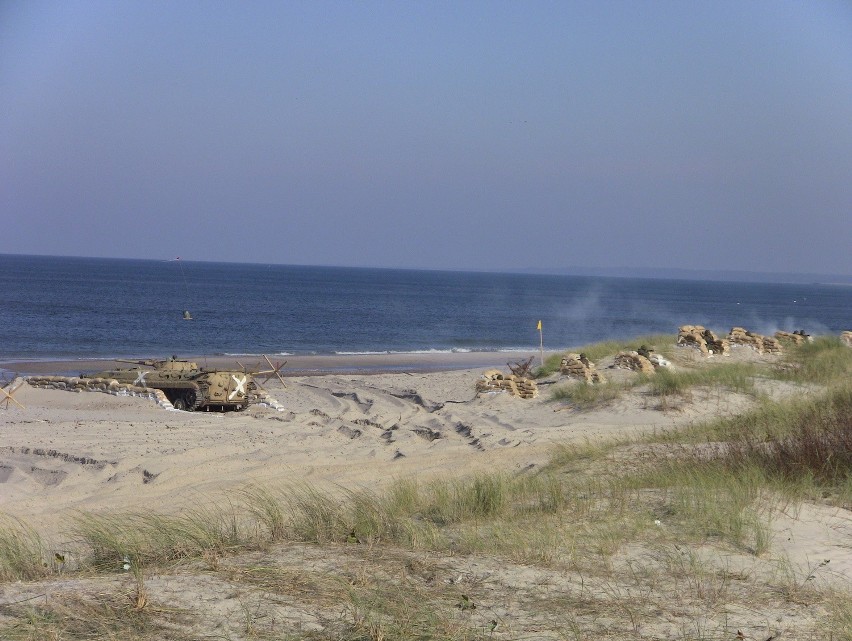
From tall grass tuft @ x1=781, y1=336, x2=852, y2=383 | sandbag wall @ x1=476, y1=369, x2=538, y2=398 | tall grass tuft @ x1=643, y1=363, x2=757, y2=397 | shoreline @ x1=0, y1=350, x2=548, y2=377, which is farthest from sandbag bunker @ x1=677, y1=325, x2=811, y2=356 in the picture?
shoreline @ x1=0, y1=350, x2=548, y2=377

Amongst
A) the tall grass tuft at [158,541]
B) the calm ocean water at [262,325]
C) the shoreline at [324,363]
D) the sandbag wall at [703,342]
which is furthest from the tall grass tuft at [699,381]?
the calm ocean water at [262,325]

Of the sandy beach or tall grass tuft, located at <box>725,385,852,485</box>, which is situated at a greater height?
tall grass tuft, located at <box>725,385,852,485</box>

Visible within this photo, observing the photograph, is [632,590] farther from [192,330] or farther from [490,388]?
[192,330]

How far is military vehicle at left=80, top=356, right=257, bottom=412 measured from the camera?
59.0 feet

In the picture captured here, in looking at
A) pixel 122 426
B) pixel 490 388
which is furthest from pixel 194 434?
pixel 490 388

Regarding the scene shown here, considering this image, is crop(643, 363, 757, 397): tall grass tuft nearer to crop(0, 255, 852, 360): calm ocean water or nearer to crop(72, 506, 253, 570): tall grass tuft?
crop(72, 506, 253, 570): tall grass tuft

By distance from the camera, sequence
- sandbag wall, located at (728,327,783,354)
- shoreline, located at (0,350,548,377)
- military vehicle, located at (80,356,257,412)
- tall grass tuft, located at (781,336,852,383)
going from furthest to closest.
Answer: shoreline, located at (0,350,548,377)
sandbag wall, located at (728,327,783,354)
military vehicle, located at (80,356,257,412)
tall grass tuft, located at (781,336,852,383)

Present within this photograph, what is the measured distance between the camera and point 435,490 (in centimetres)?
812

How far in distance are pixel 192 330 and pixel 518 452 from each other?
125ft

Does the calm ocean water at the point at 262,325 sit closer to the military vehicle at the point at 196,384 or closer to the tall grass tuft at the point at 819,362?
the military vehicle at the point at 196,384

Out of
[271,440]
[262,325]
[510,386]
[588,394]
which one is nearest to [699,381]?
[588,394]

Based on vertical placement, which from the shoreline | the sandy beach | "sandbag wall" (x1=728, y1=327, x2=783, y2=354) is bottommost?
the shoreline

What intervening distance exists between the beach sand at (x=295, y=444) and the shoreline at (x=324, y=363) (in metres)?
9.89

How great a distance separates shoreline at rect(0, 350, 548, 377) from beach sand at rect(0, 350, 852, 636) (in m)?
9.89
